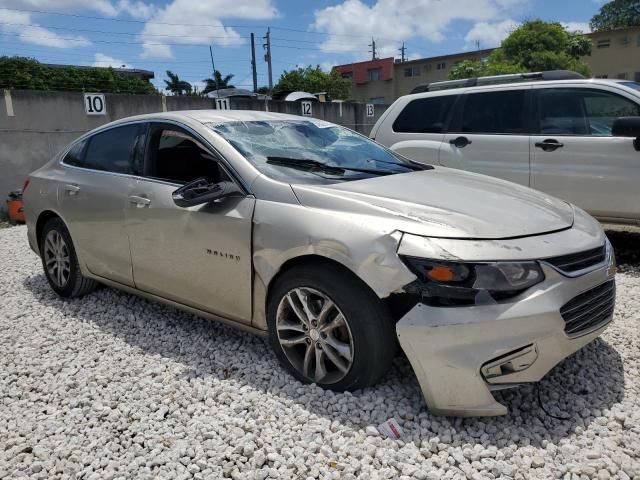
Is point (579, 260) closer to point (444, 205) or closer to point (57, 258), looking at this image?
point (444, 205)

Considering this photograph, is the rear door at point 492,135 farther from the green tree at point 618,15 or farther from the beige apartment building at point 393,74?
the green tree at point 618,15

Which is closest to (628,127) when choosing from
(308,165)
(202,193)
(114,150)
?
(308,165)

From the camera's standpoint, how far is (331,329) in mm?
2748

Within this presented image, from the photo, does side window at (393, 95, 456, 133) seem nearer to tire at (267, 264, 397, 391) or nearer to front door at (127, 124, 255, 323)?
front door at (127, 124, 255, 323)

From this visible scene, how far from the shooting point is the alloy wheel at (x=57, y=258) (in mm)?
4523

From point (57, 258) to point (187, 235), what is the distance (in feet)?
6.33

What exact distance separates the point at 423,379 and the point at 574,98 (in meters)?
4.05

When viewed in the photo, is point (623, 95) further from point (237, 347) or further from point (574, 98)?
point (237, 347)

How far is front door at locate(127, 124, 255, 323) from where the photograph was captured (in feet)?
10.2

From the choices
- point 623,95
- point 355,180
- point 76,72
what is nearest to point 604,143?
point 623,95

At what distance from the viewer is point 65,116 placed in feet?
40.7

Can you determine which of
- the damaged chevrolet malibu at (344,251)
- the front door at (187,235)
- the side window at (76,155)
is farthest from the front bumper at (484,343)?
the side window at (76,155)

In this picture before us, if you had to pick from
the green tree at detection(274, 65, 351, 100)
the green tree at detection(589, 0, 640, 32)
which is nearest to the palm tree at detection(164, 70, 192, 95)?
the green tree at detection(274, 65, 351, 100)

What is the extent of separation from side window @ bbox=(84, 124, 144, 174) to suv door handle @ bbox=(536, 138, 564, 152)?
12.5ft
